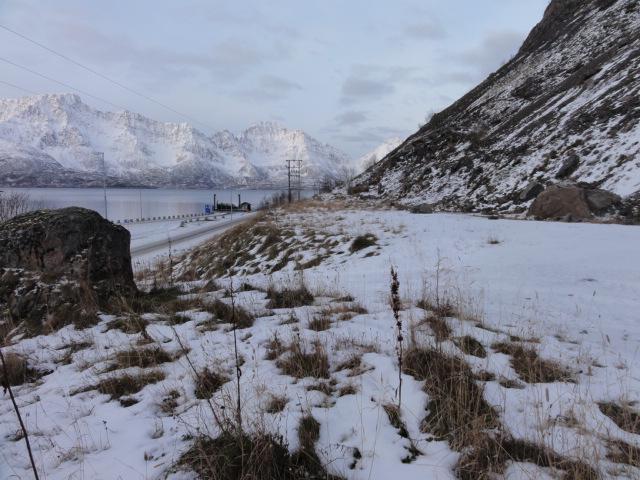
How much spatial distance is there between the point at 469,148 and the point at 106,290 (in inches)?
1240

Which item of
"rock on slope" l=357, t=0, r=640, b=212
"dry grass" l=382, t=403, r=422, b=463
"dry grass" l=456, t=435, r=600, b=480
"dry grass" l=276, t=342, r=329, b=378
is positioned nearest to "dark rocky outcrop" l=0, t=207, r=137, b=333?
"dry grass" l=276, t=342, r=329, b=378

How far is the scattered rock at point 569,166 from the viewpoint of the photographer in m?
17.8

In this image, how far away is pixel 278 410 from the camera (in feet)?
10.0

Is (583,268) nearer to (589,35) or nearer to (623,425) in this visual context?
(623,425)

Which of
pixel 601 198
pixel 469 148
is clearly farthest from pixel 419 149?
pixel 601 198

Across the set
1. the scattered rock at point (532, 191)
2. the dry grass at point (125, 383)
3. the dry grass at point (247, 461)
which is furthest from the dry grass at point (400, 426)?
the scattered rock at point (532, 191)

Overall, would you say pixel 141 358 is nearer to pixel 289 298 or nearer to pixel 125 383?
pixel 125 383

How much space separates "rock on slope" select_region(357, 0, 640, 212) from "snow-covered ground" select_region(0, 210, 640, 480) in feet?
36.9

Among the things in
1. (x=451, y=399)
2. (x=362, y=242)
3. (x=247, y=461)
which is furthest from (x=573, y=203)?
(x=247, y=461)

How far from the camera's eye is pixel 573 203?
1307cm

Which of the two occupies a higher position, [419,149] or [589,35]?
[589,35]

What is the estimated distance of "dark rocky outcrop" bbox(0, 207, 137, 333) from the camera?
19.5 ft

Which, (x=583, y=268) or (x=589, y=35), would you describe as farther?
(x=589, y=35)

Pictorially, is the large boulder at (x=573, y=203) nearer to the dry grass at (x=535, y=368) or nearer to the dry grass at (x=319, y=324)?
the dry grass at (x=535, y=368)
